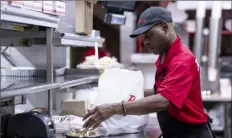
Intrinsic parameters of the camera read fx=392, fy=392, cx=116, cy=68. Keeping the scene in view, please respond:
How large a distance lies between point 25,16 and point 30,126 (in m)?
0.50

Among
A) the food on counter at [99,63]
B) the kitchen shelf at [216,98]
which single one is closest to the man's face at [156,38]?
the food on counter at [99,63]

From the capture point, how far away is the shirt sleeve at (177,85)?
1942mm

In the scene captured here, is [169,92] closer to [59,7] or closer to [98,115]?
[98,115]

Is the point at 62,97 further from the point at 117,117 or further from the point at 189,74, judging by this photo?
the point at 189,74

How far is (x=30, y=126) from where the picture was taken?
5.87 ft

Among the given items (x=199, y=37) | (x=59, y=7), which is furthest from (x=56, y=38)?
(x=199, y=37)

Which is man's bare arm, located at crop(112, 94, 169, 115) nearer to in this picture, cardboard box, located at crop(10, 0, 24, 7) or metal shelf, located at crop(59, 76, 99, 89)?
metal shelf, located at crop(59, 76, 99, 89)

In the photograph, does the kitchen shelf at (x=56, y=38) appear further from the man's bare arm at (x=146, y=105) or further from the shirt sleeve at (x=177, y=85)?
the shirt sleeve at (x=177, y=85)

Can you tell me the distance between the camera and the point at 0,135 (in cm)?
177

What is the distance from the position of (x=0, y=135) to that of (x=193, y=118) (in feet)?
3.35

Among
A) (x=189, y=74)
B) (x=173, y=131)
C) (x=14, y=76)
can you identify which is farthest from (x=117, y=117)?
(x=14, y=76)

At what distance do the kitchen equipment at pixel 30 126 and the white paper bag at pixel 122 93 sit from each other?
493mm

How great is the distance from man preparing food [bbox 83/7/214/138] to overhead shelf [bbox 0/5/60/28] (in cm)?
45

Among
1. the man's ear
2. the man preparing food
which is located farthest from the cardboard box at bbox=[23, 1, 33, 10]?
the man's ear
